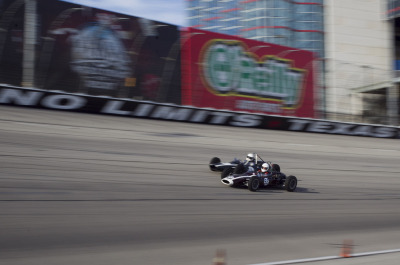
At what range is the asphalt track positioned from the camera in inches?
248

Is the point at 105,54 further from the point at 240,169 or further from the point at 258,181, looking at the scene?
the point at 258,181

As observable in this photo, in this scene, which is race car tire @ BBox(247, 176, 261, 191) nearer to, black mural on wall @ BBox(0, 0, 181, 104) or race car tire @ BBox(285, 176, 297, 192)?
race car tire @ BBox(285, 176, 297, 192)

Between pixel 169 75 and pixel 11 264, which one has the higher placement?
pixel 169 75

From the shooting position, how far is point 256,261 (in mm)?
6219

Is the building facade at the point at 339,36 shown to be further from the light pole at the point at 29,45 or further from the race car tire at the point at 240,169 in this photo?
the light pole at the point at 29,45

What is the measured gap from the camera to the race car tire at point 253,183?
1048 cm

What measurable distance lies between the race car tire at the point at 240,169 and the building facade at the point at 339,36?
45.5ft

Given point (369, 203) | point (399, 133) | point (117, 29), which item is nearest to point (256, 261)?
point (369, 203)

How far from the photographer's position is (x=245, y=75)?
73.6 feet

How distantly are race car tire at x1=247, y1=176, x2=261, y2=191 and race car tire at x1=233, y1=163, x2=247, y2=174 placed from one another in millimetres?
387

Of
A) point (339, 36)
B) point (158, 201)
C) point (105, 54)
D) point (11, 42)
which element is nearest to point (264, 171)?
point (158, 201)

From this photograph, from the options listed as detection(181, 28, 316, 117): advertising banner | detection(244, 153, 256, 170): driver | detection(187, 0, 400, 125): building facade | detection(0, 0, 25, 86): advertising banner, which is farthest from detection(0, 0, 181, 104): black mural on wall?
detection(187, 0, 400, 125): building facade

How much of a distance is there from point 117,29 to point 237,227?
12163 millimetres

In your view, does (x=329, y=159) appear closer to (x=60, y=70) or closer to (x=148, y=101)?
(x=148, y=101)
